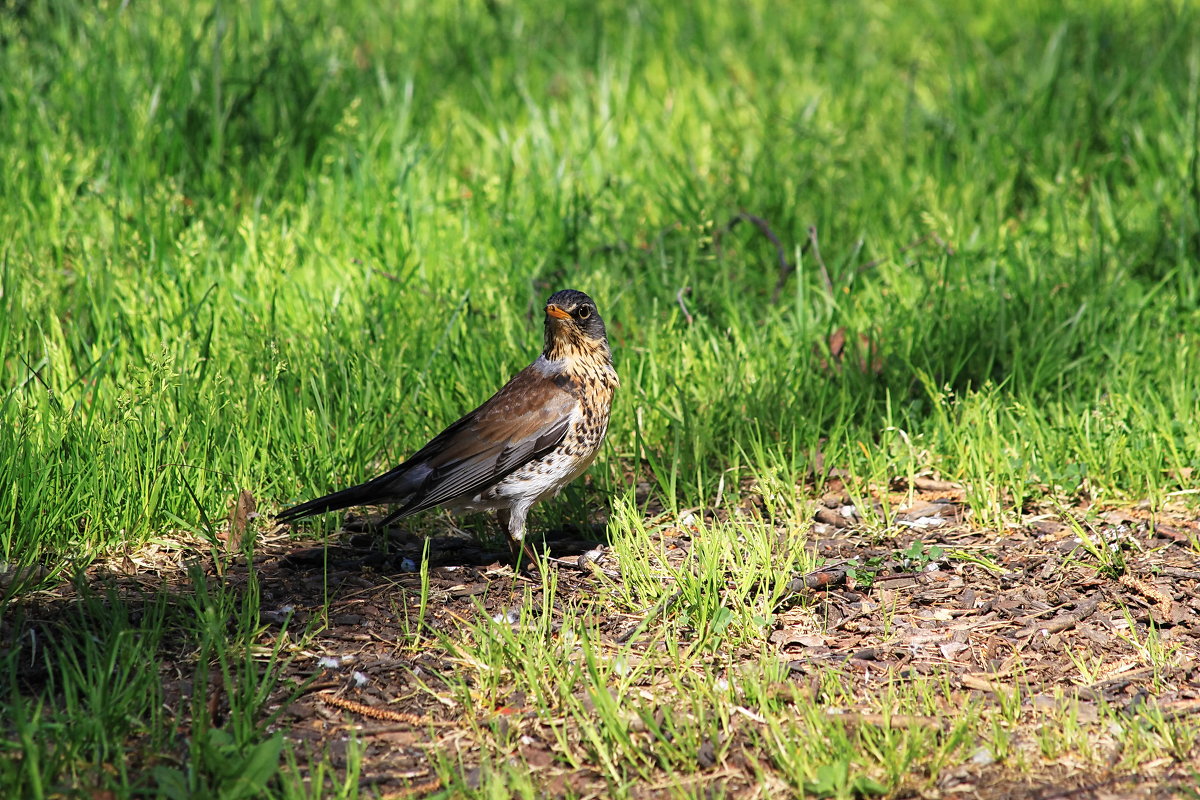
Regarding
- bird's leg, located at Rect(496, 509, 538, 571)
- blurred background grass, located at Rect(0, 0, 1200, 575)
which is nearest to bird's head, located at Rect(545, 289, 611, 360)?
blurred background grass, located at Rect(0, 0, 1200, 575)

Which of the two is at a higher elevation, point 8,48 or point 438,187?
point 8,48

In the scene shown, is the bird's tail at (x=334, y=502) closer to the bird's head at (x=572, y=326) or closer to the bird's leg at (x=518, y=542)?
the bird's leg at (x=518, y=542)

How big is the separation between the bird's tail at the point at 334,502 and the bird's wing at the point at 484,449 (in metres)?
0.04

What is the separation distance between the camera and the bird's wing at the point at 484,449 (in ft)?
13.9

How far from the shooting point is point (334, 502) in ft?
13.7

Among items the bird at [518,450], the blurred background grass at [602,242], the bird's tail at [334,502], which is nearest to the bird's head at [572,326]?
the bird at [518,450]

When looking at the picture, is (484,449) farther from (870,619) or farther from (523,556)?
(870,619)

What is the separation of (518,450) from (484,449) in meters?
0.12

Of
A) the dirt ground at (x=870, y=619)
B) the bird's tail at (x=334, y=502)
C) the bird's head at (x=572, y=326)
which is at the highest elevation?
the bird's head at (x=572, y=326)

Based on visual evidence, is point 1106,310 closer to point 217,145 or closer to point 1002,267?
point 1002,267

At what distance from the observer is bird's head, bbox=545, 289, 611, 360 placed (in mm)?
4480

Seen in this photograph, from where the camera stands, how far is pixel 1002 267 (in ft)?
19.6

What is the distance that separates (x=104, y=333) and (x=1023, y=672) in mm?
3927

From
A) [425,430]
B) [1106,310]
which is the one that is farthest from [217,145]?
[1106,310]
